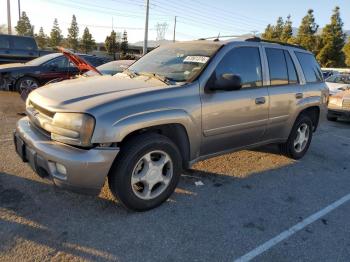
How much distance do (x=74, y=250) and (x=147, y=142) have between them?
1147mm

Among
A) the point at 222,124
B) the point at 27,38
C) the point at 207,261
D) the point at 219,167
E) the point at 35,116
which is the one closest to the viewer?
the point at 207,261

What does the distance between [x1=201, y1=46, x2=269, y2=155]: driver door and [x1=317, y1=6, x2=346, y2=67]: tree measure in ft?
118

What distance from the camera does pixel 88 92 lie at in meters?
3.42

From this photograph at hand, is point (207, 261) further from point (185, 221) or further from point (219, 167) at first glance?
point (219, 167)

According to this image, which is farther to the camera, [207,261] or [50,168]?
[50,168]

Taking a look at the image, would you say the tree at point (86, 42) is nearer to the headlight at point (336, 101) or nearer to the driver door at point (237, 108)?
the headlight at point (336, 101)

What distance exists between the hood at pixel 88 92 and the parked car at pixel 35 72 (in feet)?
19.9

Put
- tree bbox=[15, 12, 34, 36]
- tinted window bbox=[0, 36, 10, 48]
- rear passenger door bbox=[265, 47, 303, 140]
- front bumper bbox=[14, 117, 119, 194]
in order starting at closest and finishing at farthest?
front bumper bbox=[14, 117, 119, 194] < rear passenger door bbox=[265, 47, 303, 140] < tinted window bbox=[0, 36, 10, 48] < tree bbox=[15, 12, 34, 36]

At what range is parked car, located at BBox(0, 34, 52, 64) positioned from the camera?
13587mm

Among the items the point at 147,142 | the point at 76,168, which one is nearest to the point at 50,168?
the point at 76,168

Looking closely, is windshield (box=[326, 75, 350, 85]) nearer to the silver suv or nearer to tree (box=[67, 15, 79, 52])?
the silver suv

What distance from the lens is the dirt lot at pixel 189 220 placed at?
2855 mm

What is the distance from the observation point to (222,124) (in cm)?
400

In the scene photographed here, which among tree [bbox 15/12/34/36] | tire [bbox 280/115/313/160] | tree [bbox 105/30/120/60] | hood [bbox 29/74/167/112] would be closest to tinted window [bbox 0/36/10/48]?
hood [bbox 29/74/167/112]
